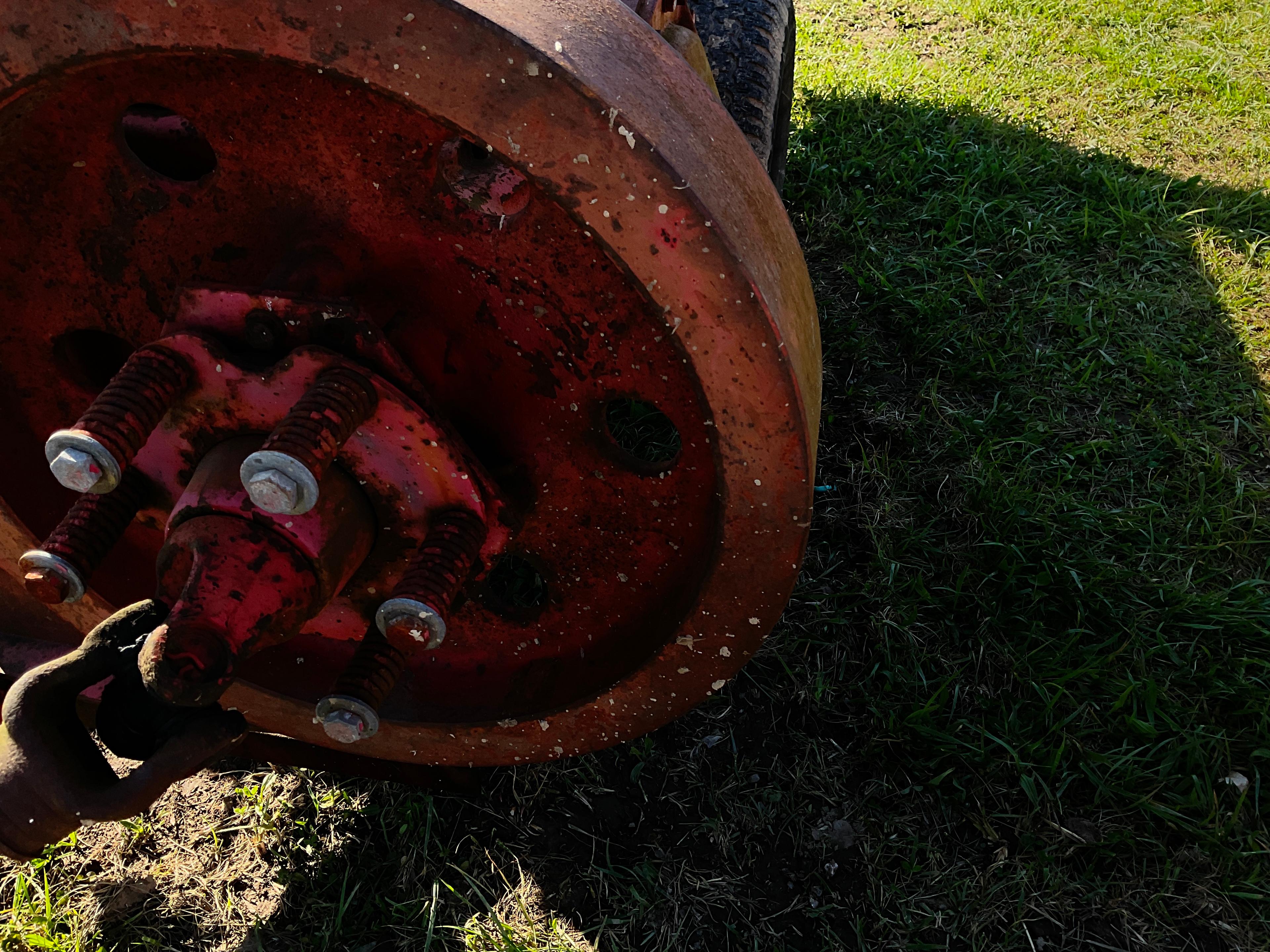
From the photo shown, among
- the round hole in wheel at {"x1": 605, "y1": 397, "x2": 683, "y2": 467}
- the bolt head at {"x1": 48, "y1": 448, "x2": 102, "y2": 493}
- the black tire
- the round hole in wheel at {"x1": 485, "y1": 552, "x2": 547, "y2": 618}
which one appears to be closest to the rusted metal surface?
the bolt head at {"x1": 48, "y1": 448, "x2": 102, "y2": 493}

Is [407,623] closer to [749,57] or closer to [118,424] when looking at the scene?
[118,424]

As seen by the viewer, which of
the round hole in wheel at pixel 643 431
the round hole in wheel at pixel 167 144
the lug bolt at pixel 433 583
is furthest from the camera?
the round hole in wheel at pixel 643 431

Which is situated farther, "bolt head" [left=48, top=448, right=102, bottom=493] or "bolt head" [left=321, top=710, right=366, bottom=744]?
"bolt head" [left=321, top=710, right=366, bottom=744]

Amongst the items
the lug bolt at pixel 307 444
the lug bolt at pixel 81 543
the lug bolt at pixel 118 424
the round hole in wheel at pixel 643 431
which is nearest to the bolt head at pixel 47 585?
the lug bolt at pixel 81 543

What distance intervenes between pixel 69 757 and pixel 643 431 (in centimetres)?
158

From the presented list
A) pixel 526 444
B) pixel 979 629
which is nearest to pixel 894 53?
pixel 979 629

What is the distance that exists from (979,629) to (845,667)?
1.02 feet

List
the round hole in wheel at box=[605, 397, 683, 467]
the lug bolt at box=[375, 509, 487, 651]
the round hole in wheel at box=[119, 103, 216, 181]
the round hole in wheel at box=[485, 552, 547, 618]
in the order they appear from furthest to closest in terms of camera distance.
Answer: the round hole in wheel at box=[605, 397, 683, 467]
the round hole in wheel at box=[485, 552, 547, 618]
the round hole in wheel at box=[119, 103, 216, 181]
the lug bolt at box=[375, 509, 487, 651]

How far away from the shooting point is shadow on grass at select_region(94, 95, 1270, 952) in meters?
1.74

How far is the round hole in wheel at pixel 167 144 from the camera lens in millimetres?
1333

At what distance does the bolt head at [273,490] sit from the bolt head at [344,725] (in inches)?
12.6

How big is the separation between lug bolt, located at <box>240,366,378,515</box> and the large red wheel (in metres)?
0.06

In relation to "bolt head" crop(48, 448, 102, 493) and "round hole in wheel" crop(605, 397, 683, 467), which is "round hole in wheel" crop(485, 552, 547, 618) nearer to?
"round hole in wheel" crop(605, 397, 683, 467)

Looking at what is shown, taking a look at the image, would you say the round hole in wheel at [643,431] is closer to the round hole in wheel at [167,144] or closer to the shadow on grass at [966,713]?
the shadow on grass at [966,713]
